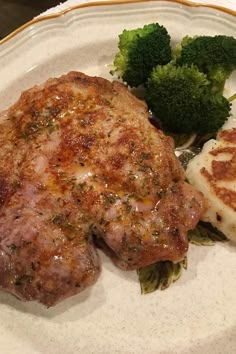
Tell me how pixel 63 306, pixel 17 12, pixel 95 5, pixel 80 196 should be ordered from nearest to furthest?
pixel 80 196 → pixel 63 306 → pixel 95 5 → pixel 17 12

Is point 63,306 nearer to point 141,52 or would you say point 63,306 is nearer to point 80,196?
point 80,196

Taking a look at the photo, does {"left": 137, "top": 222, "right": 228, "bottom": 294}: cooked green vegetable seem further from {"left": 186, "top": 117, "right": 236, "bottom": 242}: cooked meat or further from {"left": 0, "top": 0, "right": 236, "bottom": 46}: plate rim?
{"left": 0, "top": 0, "right": 236, "bottom": 46}: plate rim

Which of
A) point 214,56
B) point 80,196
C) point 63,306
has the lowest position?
point 63,306

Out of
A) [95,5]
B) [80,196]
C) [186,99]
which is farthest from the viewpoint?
[95,5]

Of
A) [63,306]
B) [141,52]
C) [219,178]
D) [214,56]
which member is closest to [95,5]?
[141,52]

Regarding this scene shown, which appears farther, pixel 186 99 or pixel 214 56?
pixel 214 56

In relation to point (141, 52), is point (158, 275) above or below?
below

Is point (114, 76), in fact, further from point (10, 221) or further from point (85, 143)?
point (10, 221)

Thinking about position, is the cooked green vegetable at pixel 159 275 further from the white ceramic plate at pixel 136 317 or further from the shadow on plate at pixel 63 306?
the shadow on plate at pixel 63 306
